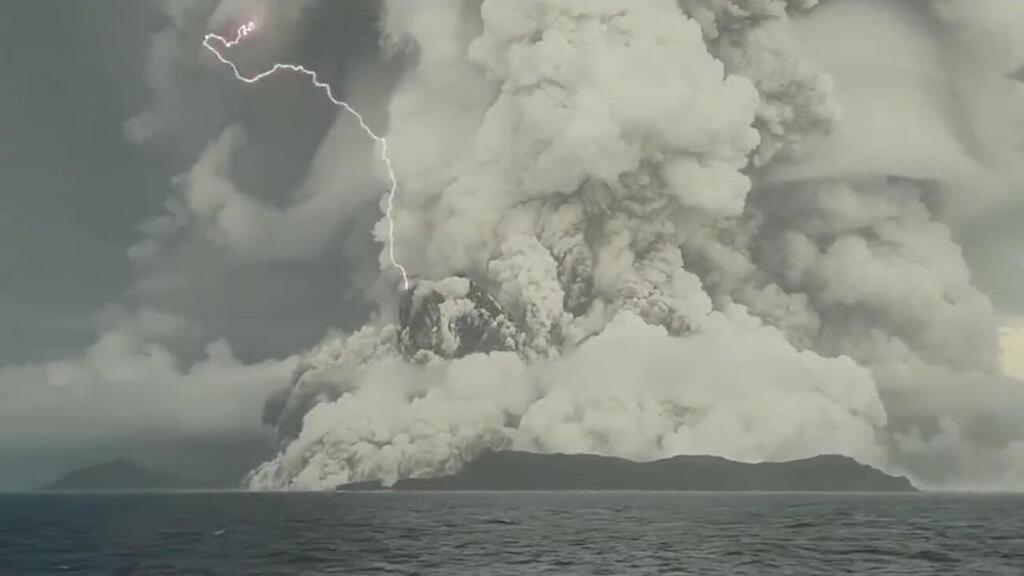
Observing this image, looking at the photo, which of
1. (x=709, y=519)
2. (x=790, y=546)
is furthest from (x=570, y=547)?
(x=709, y=519)

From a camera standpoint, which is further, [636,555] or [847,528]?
[847,528]

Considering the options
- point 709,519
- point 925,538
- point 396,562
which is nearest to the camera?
point 396,562

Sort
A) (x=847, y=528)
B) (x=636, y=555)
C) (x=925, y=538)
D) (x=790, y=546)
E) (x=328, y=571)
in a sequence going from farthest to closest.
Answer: (x=847, y=528), (x=925, y=538), (x=790, y=546), (x=636, y=555), (x=328, y=571)

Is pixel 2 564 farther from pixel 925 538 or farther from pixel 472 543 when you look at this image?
pixel 925 538

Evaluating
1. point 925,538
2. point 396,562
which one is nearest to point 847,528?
point 925,538

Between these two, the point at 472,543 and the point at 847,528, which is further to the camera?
the point at 847,528

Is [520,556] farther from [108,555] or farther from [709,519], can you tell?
[709,519]
